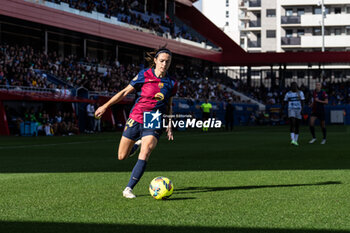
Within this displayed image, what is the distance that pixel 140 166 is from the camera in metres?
7.76

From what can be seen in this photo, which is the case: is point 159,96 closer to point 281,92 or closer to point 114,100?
point 114,100

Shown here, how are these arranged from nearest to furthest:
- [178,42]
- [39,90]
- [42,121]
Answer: [42,121] → [39,90] → [178,42]

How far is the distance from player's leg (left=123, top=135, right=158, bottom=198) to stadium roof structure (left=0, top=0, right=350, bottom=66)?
30.9 meters

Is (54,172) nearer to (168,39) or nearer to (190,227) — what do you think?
(190,227)

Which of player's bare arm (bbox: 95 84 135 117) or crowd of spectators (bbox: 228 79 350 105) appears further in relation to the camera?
crowd of spectators (bbox: 228 79 350 105)

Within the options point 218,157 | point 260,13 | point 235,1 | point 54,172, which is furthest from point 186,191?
point 235,1

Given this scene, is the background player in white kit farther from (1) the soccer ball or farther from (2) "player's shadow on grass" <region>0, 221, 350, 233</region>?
(2) "player's shadow on grass" <region>0, 221, 350, 233</region>

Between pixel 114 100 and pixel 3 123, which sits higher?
pixel 114 100

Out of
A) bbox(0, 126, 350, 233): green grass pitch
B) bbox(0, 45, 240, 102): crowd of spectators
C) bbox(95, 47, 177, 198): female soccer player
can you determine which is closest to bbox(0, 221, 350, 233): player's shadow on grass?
bbox(0, 126, 350, 233): green grass pitch

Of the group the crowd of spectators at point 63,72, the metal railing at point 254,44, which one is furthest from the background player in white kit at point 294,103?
the metal railing at point 254,44

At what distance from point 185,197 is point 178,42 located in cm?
5134

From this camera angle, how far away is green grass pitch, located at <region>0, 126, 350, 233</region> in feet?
18.8

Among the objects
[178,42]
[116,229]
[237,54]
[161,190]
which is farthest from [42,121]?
[237,54]

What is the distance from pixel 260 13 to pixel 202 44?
145ft
